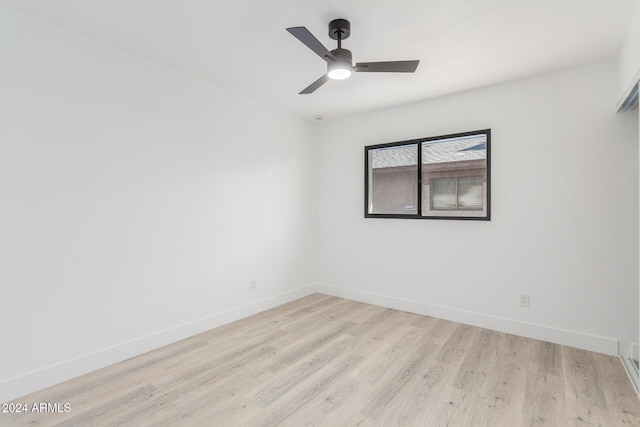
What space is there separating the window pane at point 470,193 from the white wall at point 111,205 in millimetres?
2368

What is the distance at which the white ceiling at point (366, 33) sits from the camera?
2023 millimetres

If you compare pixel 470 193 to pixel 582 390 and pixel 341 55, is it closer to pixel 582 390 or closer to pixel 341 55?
pixel 582 390

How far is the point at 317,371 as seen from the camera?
7.93 ft

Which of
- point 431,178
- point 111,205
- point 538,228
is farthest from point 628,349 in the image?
point 111,205

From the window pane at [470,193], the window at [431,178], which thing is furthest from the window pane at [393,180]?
the window pane at [470,193]

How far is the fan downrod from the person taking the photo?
2.14 metres

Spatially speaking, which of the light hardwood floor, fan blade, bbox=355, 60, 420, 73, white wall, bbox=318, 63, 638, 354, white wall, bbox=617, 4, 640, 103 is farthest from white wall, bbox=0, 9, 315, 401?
white wall, bbox=617, 4, 640, 103

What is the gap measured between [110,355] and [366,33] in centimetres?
321

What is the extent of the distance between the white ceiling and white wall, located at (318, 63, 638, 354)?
37 centimetres

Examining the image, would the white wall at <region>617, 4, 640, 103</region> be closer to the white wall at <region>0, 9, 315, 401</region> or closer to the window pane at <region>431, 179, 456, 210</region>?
the window pane at <region>431, 179, 456, 210</region>

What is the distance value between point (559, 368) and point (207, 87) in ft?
13.2

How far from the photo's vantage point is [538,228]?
3016mm

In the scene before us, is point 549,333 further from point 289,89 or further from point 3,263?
point 3,263

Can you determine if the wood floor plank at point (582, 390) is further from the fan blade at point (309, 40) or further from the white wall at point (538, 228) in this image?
the fan blade at point (309, 40)
